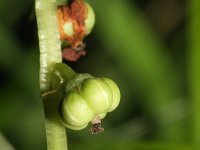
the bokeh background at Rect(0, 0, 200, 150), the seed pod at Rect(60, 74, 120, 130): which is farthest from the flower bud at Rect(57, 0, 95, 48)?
the bokeh background at Rect(0, 0, 200, 150)

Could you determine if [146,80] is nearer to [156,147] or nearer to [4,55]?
[4,55]

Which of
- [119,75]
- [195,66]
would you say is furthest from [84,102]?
[119,75]

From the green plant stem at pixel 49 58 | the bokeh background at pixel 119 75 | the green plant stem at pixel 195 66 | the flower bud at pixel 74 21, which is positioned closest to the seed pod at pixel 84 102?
the green plant stem at pixel 49 58

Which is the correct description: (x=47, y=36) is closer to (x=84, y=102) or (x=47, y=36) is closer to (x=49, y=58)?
(x=49, y=58)

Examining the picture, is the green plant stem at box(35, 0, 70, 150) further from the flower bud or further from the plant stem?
the flower bud

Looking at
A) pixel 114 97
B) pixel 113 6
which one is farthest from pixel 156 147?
pixel 113 6

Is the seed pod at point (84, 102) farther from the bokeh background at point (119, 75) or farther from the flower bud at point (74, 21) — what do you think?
the bokeh background at point (119, 75)
